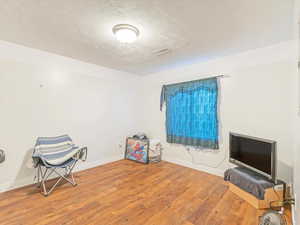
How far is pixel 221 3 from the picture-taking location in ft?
4.79

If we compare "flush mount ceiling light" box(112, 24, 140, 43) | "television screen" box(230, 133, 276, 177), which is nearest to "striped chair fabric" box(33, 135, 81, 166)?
"flush mount ceiling light" box(112, 24, 140, 43)

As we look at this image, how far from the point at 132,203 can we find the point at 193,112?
2168 millimetres

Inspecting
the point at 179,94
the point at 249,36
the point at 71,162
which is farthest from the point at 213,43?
the point at 71,162

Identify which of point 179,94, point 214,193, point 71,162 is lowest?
point 214,193

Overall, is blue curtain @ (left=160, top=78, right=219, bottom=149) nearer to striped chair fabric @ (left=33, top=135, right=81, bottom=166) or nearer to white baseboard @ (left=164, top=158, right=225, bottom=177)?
white baseboard @ (left=164, top=158, right=225, bottom=177)

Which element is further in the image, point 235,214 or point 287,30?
point 287,30

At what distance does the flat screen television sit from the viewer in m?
1.90

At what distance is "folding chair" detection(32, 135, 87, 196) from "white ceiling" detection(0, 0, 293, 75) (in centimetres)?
169

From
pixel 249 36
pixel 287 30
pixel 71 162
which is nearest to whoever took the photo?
pixel 287 30

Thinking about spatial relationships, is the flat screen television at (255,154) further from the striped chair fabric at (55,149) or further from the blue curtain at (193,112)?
the striped chair fabric at (55,149)

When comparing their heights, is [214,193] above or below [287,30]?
below

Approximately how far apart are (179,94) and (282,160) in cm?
221

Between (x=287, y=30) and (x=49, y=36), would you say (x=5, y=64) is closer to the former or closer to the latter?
(x=49, y=36)

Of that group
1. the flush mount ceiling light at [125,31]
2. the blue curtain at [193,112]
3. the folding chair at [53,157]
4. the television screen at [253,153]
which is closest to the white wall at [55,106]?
the folding chair at [53,157]
